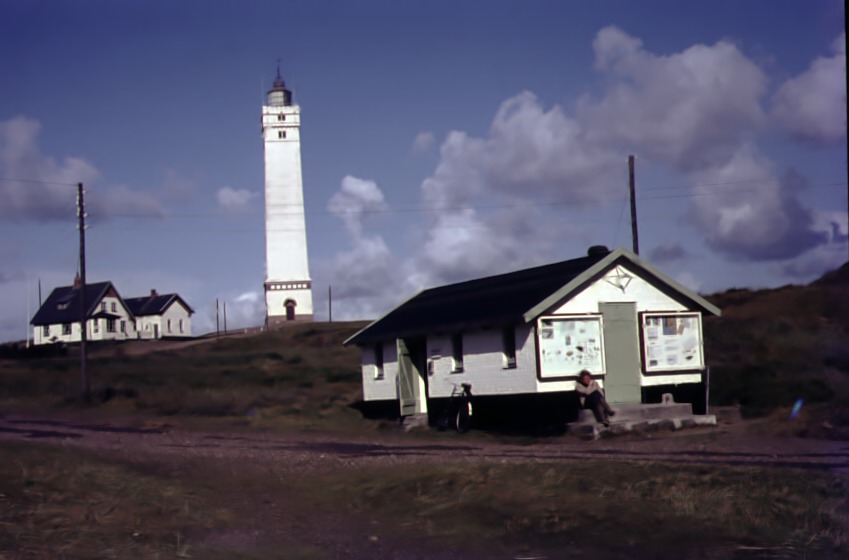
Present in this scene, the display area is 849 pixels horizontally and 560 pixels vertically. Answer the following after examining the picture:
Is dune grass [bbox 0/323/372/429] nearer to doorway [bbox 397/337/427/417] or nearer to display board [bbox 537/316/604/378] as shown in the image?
doorway [bbox 397/337/427/417]

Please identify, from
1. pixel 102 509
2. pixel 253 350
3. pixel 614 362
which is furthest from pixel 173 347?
pixel 102 509

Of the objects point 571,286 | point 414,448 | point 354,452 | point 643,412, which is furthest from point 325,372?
point 354,452

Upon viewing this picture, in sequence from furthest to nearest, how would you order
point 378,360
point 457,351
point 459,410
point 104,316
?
1. point 104,316
2. point 378,360
3. point 457,351
4. point 459,410

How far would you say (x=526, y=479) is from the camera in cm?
1445

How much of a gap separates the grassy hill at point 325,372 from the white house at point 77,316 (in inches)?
617

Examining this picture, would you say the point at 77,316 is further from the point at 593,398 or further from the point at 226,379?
the point at 593,398

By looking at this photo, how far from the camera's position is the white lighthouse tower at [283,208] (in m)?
70.8

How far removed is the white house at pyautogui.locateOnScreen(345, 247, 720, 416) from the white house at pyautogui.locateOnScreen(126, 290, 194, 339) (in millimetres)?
71189

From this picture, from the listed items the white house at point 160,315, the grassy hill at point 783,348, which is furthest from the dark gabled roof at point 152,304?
the grassy hill at point 783,348

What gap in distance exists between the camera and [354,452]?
22.2 meters

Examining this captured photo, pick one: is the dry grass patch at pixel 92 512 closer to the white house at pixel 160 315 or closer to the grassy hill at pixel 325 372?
the grassy hill at pixel 325 372

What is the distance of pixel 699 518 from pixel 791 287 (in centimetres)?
5417

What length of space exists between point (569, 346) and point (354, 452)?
7630mm

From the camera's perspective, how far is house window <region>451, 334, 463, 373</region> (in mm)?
30281
